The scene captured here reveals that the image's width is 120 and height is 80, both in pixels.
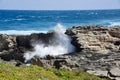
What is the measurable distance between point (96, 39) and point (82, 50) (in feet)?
9.37

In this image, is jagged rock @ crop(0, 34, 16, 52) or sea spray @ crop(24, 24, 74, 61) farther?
jagged rock @ crop(0, 34, 16, 52)

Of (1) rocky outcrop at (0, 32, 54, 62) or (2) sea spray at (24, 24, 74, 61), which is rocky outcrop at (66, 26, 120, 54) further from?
(1) rocky outcrop at (0, 32, 54, 62)

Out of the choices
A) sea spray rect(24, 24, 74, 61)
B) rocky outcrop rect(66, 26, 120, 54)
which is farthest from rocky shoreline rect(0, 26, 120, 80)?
sea spray rect(24, 24, 74, 61)

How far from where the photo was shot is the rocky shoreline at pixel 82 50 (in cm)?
2834

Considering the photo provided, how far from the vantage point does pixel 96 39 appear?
37.1 meters

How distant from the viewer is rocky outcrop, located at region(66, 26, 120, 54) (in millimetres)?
35250

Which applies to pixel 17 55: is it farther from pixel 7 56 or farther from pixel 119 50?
pixel 119 50

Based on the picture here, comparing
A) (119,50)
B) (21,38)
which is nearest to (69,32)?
(21,38)

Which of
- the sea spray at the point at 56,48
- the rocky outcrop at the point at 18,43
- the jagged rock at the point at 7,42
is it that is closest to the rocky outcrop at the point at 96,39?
the sea spray at the point at 56,48

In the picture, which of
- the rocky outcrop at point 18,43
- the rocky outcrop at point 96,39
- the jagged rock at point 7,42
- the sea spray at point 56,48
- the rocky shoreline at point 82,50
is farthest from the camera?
the jagged rock at point 7,42

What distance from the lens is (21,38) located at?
42.5m

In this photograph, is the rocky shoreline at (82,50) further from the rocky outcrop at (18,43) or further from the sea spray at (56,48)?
the sea spray at (56,48)

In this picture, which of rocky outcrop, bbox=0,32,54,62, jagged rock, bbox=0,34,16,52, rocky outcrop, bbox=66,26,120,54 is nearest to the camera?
rocky outcrop, bbox=66,26,120,54

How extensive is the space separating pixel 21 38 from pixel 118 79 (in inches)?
824
